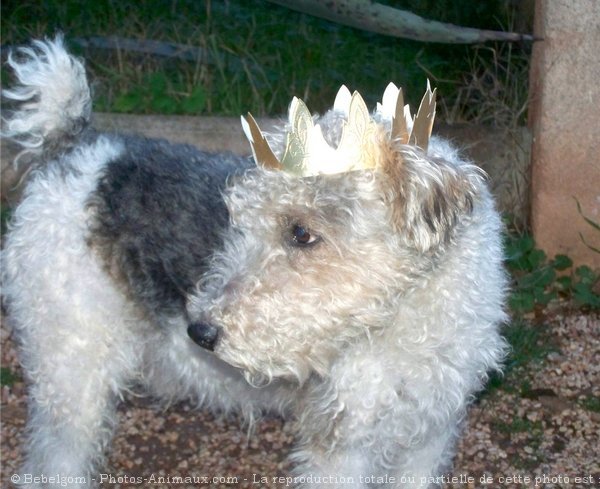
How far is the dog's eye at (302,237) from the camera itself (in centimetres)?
303

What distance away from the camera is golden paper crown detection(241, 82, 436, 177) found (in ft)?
9.70

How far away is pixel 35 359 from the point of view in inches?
147

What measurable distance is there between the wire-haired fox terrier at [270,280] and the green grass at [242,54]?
249 cm

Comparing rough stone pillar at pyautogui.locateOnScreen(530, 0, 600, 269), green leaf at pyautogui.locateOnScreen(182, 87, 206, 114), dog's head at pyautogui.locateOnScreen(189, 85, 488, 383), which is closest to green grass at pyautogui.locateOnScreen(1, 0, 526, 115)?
green leaf at pyautogui.locateOnScreen(182, 87, 206, 114)

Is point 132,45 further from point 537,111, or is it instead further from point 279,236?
point 279,236

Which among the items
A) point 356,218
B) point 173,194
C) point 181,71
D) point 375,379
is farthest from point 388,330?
point 181,71

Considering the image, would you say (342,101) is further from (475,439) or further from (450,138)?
(450,138)

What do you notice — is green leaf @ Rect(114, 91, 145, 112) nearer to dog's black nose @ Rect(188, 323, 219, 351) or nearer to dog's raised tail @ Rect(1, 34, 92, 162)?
dog's raised tail @ Rect(1, 34, 92, 162)

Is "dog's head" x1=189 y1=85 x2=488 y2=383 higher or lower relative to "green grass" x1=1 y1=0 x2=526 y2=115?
higher

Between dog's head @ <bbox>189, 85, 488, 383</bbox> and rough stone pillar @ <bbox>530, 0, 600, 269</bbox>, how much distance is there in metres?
2.27

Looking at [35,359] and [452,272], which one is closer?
[452,272]

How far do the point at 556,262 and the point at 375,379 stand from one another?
7.85 feet

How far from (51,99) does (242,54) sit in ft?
10.4

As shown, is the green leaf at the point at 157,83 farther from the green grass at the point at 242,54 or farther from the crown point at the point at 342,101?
the crown point at the point at 342,101
